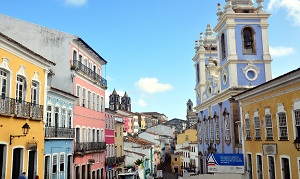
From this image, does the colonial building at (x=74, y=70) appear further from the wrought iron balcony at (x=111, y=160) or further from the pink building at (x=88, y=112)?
the wrought iron balcony at (x=111, y=160)

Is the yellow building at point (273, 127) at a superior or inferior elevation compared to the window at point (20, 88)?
inferior

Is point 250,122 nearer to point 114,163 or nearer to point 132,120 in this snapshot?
point 114,163

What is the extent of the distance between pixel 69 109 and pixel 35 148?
6871mm

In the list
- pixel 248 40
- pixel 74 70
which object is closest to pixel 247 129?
pixel 248 40

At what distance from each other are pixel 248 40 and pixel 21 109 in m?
21.7

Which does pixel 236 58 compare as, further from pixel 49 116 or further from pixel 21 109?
pixel 21 109

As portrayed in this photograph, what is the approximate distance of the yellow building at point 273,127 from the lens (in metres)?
16.2

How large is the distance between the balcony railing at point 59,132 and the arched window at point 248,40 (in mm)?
16607

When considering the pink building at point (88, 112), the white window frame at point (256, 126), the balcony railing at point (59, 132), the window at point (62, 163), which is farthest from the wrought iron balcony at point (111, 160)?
the white window frame at point (256, 126)

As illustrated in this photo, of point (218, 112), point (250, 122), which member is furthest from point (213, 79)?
point (250, 122)

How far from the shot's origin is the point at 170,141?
101 m

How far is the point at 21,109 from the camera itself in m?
15.3

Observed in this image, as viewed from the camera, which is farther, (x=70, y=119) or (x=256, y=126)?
(x=70, y=119)

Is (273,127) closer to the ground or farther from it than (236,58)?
closer to the ground
